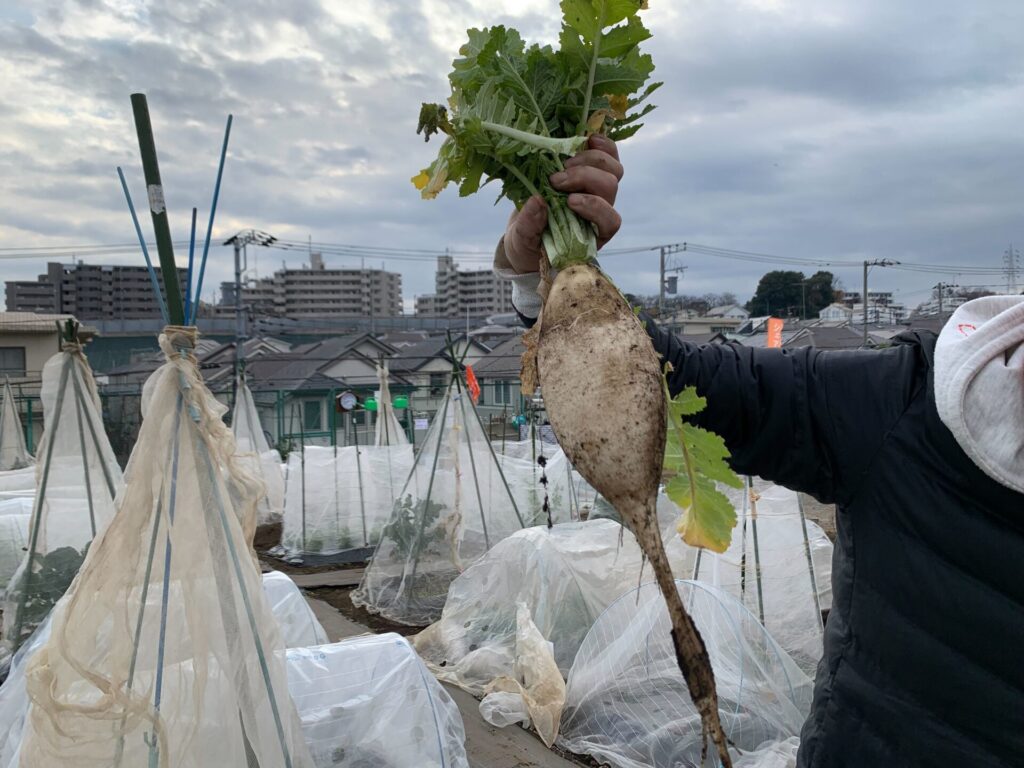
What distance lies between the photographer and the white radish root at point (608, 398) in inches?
52.6

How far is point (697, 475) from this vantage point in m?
1.40

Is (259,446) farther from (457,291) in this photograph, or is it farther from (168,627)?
(457,291)

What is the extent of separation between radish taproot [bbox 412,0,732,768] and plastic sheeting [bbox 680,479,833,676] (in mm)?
4198

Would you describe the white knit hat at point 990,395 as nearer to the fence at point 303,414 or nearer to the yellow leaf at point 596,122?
the yellow leaf at point 596,122

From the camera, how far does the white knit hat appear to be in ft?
4.25

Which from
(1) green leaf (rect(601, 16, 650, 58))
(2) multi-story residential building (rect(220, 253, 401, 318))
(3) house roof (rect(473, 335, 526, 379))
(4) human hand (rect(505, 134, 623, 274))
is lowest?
(3) house roof (rect(473, 335, 526, 379))

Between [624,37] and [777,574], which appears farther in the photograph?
[777,574]

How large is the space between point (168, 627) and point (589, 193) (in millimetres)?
2220

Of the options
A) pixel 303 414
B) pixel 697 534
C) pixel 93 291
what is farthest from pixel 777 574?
pixel 93 291

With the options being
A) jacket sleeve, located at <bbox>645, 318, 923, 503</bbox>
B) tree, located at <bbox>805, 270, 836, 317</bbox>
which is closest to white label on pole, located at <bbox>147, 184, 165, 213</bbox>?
jacket sleeve, located at <bbox>645, 318, 923, 503</bbox>

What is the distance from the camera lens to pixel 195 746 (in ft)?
8.35

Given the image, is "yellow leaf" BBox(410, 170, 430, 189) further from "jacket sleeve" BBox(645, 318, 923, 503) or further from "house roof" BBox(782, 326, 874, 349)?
"house roof" BBox(782, 326, 874, 349)

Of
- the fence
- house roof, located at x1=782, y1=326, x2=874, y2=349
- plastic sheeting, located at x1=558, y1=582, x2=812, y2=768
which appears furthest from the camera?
house roof, located at x1=782, y1=326, x2=874, y2=349

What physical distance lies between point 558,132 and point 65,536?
5.29 metres
